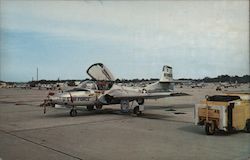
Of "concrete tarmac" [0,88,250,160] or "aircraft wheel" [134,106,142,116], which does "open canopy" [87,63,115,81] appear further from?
"concrete tarmac" [0,88,250,160]

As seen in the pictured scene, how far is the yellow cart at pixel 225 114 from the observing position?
31.1ft

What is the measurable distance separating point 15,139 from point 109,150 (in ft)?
11.3

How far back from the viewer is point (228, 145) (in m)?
8.12

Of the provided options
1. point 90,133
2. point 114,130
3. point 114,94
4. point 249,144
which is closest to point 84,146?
point 90,133

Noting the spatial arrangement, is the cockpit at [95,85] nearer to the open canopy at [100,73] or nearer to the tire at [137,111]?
the open canopy at [100,73]

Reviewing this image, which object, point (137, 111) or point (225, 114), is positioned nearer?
point (225, 114)

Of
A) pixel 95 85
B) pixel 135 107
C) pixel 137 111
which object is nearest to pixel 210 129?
pixel 137 111

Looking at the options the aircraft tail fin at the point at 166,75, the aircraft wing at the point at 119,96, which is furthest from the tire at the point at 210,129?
the aircraft tail fin at the point at 166,75

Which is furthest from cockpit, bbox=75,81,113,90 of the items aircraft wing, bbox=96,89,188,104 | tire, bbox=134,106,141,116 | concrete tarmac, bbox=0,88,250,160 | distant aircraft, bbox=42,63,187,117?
concrete tarmac, bbox=0,88,250,160

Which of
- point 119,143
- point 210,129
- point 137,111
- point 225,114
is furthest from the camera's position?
point 137,111

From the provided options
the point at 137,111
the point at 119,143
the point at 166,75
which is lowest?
the point at 119,143

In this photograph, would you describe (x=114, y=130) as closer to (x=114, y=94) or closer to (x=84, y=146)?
(x=84, y=146)

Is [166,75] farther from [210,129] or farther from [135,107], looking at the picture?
[210,129]

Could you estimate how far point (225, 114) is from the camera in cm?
943
